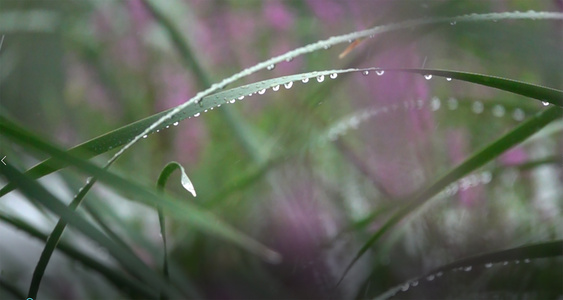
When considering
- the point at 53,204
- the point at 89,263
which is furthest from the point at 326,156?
the point at 53,204

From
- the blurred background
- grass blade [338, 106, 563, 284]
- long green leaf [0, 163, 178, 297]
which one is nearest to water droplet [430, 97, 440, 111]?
the blurred background

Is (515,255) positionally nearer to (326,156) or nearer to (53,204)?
(53,204)

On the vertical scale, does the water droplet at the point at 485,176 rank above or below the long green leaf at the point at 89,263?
above

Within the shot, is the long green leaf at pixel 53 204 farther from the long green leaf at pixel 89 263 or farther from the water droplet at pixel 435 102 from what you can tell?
the water droplet at pixel 435 102

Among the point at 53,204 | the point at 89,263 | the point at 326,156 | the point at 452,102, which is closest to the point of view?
the point at 53,204

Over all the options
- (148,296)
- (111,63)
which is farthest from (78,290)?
(111,63)

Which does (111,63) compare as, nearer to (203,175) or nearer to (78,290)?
(203,175)

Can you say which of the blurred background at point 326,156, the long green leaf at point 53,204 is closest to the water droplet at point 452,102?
the blurred background at point 326,156

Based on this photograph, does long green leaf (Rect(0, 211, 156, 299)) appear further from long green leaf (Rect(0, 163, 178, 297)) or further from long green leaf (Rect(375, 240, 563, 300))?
long green leaf (Rect(375, 240, 563, 300))
